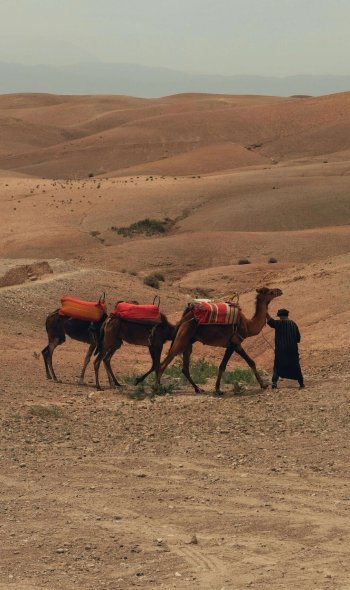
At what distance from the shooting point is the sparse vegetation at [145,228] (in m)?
46.5

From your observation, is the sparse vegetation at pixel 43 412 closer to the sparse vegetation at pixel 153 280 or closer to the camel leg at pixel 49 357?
the camel leg at pixel 49 357

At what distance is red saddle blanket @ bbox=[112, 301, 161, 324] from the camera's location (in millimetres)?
17266

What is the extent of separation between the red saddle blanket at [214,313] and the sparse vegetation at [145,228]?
29.6 meters

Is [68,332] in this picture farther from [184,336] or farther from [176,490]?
[176,490]

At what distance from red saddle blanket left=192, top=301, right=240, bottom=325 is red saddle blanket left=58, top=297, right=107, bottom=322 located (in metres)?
2.49

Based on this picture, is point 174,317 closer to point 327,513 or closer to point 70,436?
point 70,436

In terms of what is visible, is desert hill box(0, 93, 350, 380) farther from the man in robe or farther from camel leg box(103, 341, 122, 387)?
camel leg box(103, 341, 122, 387)

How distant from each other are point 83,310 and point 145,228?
1131 inches

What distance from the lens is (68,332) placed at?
61.6 feet

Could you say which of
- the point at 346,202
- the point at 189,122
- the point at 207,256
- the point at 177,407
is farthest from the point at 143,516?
the point at 189,122

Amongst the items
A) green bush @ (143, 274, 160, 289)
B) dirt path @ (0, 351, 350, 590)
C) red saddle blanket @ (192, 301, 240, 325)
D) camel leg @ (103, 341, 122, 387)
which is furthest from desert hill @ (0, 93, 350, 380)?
dirt path @ (0, 351, 350, 590)

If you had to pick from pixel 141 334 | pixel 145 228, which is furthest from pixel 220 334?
pixel 145 228

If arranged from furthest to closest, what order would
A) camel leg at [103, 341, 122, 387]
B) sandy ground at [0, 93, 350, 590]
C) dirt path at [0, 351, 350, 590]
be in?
camel leg at [103, 341, 122, 387]
sandy ground at [0, 93, 350, 590]
dirt path at [0, 351, 350, 590]

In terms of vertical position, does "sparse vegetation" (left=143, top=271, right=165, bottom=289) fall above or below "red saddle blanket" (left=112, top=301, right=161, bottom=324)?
below
